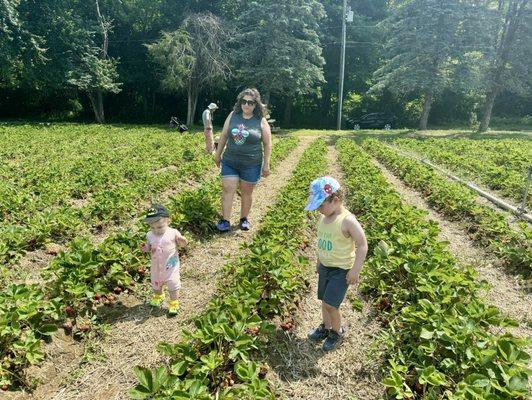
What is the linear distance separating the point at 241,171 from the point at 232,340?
149 inches

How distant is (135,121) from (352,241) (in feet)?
119

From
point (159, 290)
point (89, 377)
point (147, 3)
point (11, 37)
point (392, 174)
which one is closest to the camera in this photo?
point (89, 377)

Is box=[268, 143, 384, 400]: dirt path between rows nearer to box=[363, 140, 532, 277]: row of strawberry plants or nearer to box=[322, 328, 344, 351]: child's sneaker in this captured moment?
box=[322, 328, 344, 351]: child's sneaker

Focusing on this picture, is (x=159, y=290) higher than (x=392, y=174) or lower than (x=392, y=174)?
higher

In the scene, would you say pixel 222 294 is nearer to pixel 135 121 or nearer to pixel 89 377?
pixel 89 377

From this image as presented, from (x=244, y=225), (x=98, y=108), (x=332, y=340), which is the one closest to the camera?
(x=332, y=340)

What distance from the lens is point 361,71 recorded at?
38.2 m

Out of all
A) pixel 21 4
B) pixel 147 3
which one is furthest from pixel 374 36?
pixel 21 4

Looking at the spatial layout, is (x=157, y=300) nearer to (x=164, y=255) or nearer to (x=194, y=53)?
(x=164, y=255)

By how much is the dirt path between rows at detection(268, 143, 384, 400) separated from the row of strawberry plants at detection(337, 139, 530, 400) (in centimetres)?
17

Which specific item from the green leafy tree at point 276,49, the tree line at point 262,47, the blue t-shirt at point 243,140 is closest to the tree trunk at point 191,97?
the tree line at point 262,47

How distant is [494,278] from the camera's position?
547 centimetres

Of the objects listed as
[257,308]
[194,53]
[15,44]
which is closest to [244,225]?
[257,308]

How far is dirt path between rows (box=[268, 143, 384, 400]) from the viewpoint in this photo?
3.28 m
